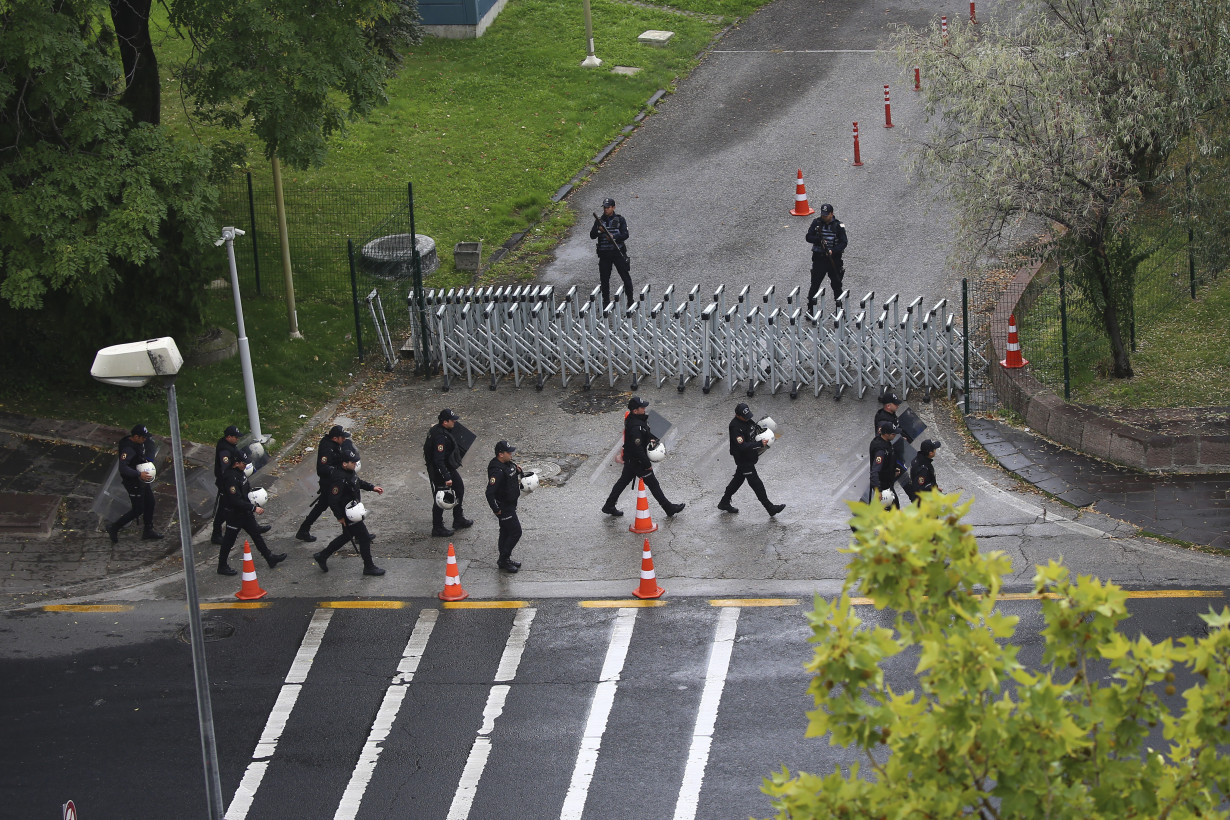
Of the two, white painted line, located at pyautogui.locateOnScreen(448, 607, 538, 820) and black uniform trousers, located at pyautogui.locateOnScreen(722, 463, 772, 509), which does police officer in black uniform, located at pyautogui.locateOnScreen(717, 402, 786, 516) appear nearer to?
black uniform trousers, located at pyautogui.locateOnScreen(722, 463, 772, 509)

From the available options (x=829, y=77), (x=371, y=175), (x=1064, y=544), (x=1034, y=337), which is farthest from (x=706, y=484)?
(x=829, y=77)

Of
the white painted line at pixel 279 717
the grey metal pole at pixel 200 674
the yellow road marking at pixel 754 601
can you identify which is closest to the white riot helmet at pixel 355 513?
the white painted line at pixel 279 717

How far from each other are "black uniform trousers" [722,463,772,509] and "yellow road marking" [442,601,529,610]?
2.72 m

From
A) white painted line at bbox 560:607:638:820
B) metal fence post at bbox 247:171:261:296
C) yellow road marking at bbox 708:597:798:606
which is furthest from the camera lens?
metal fence post at bbox 247:171:261:296

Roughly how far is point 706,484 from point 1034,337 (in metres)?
5.31

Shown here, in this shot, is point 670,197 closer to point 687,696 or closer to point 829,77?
point 829,77

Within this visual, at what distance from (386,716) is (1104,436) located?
8.72m

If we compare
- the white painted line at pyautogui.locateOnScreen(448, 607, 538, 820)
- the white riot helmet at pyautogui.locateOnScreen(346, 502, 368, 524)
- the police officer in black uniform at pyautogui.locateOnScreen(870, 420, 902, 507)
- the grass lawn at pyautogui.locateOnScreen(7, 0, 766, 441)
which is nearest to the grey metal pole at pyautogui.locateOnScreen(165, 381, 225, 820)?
the white painted line at pyautogui.locateOnScreen(448, 607, 538, 820)

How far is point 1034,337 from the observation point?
715 inches

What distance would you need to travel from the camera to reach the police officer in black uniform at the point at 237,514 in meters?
14.3

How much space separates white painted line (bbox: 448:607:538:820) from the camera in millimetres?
10703

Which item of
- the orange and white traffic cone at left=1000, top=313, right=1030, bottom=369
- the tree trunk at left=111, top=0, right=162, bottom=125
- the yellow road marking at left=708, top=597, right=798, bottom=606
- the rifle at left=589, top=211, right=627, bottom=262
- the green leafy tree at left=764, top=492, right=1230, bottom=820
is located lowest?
the yellow road marking at left=708, top=597, right=798, bottom=606

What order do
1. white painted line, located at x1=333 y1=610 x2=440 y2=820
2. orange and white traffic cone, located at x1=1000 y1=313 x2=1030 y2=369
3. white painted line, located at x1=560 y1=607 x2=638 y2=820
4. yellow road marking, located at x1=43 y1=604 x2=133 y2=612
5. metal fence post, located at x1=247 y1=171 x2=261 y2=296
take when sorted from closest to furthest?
white painted line, located at x1=560 y1=607 x2=638 y2=820 < white painted line, located at x1=333 y1=610 x2=440 y2=820 < yellow road marking, located at x1=43 y1=604 x2=133 y2=612 < orange and white traffic cone, located at x1=1000 y1=313 x2=1030 y2=369 < metal fence post, located at x1=247 y1=171 x2=261 y2=296

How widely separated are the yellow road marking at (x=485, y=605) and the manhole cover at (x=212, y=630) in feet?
6.92
